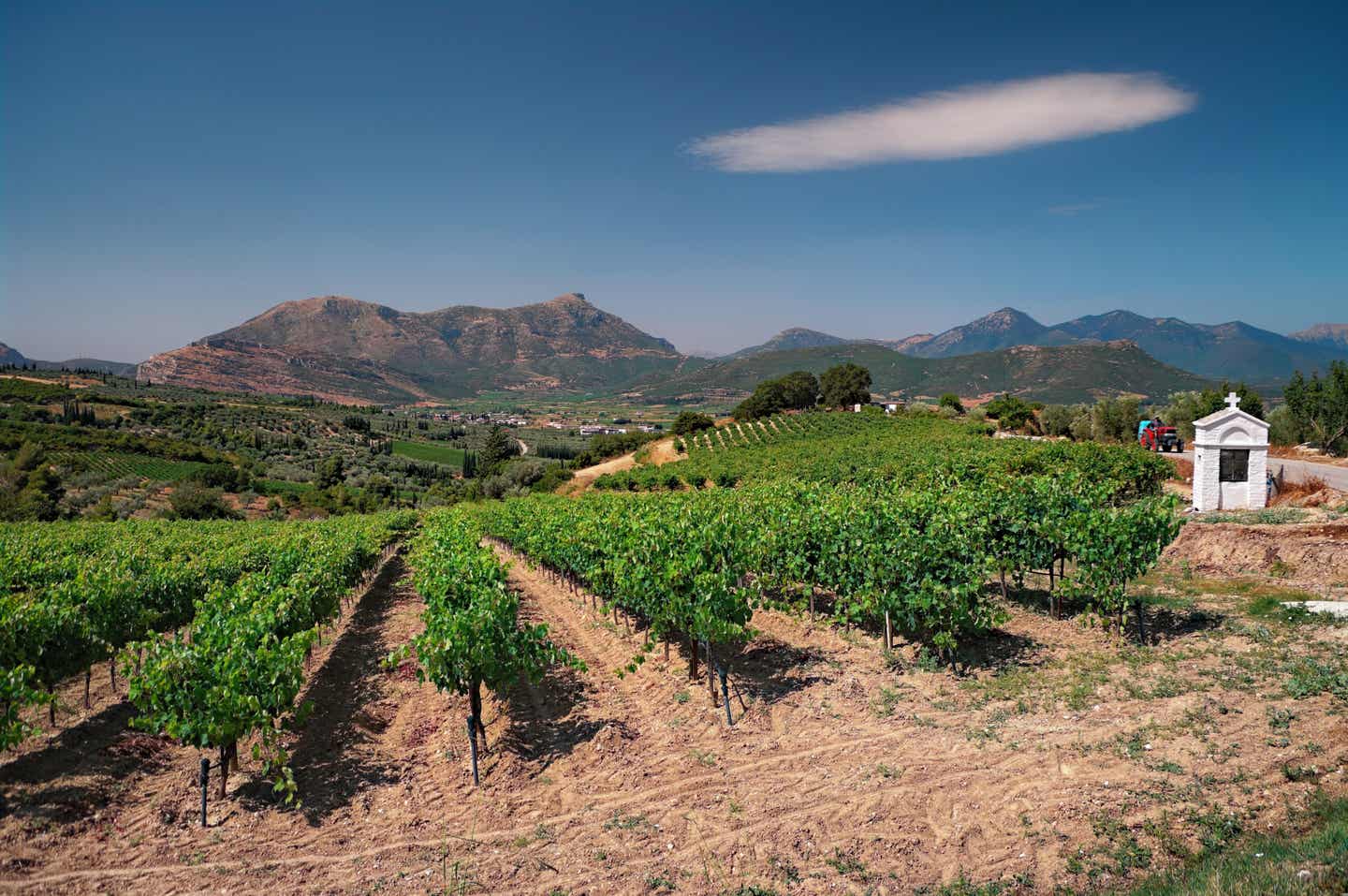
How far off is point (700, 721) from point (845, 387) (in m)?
78.2

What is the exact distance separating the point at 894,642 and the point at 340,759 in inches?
409

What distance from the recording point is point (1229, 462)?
23734 millimetres

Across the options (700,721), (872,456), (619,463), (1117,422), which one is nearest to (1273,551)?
(700,721)

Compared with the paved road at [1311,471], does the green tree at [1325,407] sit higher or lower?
higher

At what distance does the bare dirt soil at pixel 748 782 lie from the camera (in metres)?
6.89

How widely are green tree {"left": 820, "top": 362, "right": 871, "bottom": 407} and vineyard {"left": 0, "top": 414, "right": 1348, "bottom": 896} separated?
68.7m

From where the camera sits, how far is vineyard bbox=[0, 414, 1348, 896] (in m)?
7.10

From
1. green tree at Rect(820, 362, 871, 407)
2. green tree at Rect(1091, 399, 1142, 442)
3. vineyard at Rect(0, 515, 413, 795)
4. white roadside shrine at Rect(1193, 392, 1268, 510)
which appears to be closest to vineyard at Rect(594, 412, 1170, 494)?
white roadside shrine at Rect(1193, 392, 1268, 510)

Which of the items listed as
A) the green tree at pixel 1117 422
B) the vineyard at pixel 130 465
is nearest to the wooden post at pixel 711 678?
the green tree at pixel 1117 422

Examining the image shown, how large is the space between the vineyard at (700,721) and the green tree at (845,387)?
225ft

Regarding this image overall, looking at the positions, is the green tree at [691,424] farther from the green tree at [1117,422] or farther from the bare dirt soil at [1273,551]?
the bare dirt soil at [1273,551]

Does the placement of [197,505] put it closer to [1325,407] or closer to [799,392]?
[799,392]

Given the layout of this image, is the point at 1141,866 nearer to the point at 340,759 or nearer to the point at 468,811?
the point at 468,811

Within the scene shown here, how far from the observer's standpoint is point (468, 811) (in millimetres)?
8320
